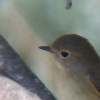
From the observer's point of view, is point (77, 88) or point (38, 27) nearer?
point (77, 88)

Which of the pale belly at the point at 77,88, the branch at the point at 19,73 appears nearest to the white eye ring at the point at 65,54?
the pale belly at the point at 77,88

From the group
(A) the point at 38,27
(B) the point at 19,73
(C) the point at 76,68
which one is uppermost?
(C) the point at 76,68

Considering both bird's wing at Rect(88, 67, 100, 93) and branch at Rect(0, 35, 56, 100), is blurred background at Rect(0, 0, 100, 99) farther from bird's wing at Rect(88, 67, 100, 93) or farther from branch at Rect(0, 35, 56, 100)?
bird's wing at Rect(88, 67, 100, 93)

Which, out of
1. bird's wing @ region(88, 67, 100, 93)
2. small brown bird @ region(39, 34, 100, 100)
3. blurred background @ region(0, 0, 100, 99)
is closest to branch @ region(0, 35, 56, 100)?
blurred background @ region(0, 0, 100, 99)

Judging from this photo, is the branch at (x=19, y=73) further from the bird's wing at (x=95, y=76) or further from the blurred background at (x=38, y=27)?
the bird's wing at (x=95, y=76)

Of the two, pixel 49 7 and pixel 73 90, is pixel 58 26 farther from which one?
pixel 73 90

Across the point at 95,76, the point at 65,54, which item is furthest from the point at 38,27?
the point at 95,76

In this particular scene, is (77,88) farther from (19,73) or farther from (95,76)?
(19,73)
